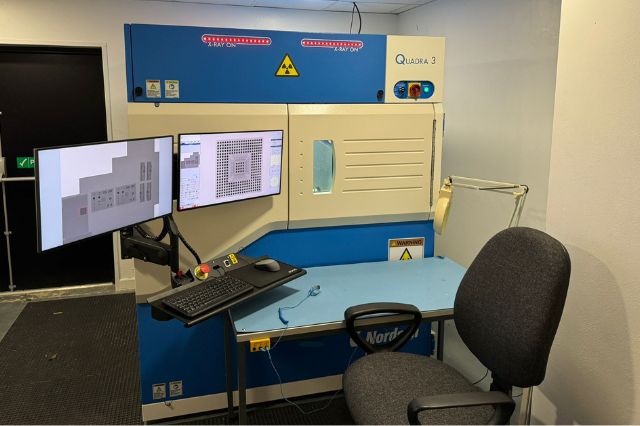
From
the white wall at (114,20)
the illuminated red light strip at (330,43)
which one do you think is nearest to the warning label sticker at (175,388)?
the illuminated red light strip at (330,43)

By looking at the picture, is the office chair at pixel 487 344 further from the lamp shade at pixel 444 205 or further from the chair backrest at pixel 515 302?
the lamp shade at pixel 444 205

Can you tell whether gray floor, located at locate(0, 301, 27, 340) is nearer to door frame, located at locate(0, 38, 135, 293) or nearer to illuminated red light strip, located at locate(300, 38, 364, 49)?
door frame, located at locate(0, 38, 135, 293)

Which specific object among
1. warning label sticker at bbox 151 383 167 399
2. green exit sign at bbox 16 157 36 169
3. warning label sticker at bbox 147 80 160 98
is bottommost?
warning label sticker at bbox 151 383 167 399

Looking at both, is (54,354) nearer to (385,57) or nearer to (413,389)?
(413,389)

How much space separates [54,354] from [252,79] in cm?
215

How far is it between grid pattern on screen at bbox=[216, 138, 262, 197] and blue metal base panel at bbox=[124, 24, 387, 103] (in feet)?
0.80

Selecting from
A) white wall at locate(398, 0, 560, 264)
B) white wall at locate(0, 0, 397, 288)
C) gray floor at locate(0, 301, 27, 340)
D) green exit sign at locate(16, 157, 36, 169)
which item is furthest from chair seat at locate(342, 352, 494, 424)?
green exit sign at locate(16, 157, 36, 169)

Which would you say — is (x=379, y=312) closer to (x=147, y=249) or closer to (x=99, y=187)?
(x=147, y=249)

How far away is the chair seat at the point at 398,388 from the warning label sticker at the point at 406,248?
0.77 metres

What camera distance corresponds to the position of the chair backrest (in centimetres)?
144

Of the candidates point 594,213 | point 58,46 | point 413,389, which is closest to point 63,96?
point 58,46

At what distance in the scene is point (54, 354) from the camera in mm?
3074

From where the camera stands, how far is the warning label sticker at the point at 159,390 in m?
2.39

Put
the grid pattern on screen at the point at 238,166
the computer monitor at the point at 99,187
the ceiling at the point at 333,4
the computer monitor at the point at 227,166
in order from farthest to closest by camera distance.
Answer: the ceiling at the point at 333,4 → the grid pattern on screen at the point at 238,166 → the computer monitor at the point at 227,166 → the computer monitor at the point at 99,187
